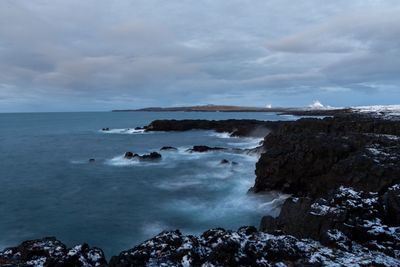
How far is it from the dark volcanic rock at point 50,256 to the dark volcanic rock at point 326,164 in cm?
1308

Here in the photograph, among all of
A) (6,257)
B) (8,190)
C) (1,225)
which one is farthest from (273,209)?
(8,190)

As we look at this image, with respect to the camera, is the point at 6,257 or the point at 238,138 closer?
the point at 6,257

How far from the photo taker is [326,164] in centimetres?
2152

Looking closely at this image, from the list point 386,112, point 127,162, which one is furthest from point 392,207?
point 386,112

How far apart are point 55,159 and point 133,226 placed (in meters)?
28.9

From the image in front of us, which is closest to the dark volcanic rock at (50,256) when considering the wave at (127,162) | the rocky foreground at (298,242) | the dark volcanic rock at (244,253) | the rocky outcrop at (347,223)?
the rocky foreground at (298,242)

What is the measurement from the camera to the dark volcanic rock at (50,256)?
29.0 feet

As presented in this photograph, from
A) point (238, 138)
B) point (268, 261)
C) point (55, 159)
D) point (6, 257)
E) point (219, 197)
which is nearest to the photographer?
point (268, 261)

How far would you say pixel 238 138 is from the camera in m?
65.9

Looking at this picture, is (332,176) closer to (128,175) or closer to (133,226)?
(133,226)

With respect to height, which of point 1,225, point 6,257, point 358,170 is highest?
point 358,170

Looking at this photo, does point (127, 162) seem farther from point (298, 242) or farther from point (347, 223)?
point (298, 242)

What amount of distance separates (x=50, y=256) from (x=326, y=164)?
57.2ft

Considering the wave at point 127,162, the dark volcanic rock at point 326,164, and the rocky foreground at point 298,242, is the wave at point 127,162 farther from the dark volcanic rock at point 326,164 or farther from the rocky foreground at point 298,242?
the rocky foreground at point 298,242
